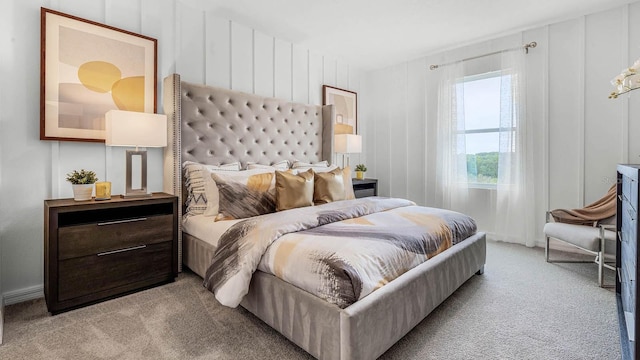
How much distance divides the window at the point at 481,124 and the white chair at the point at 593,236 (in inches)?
46.0

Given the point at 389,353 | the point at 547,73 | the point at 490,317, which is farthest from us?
the point at 547,73

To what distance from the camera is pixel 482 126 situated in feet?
13.3

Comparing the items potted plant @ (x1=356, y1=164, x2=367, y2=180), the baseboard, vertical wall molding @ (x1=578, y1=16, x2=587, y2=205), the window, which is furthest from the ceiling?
the baseboard

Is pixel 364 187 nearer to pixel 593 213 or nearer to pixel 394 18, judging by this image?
pixel 394 18

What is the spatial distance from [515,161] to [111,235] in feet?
13.8

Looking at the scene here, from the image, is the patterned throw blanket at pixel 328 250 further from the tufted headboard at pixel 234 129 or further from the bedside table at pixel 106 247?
the tufted headboard at pixel 234 129

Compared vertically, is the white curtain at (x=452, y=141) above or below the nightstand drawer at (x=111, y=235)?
above

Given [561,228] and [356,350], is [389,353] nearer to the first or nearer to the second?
[356,350]

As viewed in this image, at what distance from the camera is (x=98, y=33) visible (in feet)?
8.22

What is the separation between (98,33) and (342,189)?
248cm

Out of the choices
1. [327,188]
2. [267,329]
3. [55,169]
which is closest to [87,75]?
[55,169]

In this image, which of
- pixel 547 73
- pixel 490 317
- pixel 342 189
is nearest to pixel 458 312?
pixel 490 317

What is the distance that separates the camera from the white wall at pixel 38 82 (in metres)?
2.19

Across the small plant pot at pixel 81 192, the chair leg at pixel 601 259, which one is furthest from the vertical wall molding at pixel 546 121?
the small plant pot at pixel 81 192
